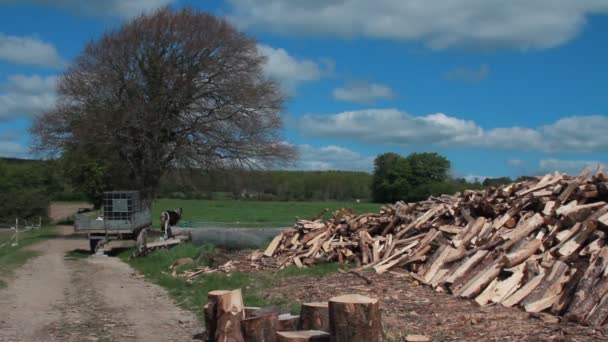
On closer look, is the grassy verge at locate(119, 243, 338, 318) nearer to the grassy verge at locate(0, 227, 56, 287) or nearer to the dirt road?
the dirt road

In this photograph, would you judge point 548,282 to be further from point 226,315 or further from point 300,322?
point 226,315

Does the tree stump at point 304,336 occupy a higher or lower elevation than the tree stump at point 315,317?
lower

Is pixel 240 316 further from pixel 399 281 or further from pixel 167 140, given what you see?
pixel 167 140

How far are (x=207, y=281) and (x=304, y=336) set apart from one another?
935cm

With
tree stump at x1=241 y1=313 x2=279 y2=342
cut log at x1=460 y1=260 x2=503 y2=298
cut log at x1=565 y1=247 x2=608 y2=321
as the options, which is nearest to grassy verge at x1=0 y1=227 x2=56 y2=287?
cut log at x1=460 y1=260 x2=503 y2=298

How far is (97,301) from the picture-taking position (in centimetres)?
1310

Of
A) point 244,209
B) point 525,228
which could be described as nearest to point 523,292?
point 525,228

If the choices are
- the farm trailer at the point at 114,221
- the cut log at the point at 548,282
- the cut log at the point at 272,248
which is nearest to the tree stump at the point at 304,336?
the cut log at the point at 548,282

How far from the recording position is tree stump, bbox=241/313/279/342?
Answer: 6.77 metres

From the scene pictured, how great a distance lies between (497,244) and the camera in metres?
11.9

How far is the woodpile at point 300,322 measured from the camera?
574 cm

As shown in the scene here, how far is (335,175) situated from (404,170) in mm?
36838

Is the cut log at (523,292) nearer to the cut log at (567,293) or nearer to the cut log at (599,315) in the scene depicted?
the cut log at (567,293)

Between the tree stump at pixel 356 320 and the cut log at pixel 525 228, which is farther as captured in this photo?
the cut log at pixel 525 228
